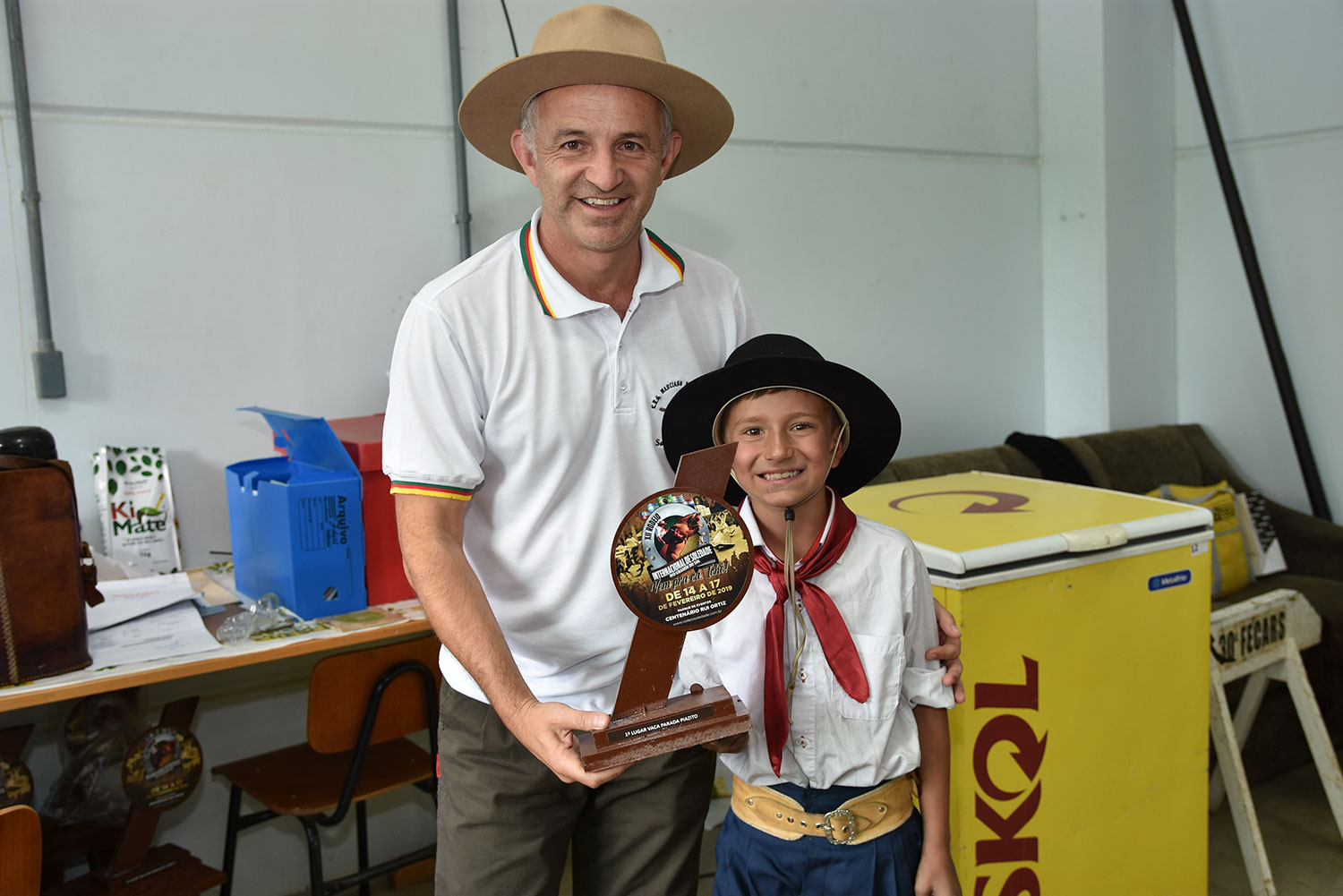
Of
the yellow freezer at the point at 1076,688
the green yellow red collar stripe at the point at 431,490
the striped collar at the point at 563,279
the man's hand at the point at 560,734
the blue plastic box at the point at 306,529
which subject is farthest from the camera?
the blue plastic box at the point at 306,529

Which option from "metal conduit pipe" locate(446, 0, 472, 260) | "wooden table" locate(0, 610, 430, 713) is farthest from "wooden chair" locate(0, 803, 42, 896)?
"metal conduit pipe" locate(446, 0, 472, 260)

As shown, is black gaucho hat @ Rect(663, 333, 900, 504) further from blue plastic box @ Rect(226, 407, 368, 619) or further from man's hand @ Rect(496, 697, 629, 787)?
blue plastic box @ Rect(226, 407, 368, 619)

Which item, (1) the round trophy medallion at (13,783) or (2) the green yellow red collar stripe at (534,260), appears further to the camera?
(1) the round trophy medallion at (13,783)

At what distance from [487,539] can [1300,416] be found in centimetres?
361

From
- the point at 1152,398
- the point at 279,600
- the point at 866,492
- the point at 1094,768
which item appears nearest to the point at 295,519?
the point at 279,600

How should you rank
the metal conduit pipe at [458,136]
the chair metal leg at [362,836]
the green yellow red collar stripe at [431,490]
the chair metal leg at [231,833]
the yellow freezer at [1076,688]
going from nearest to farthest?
1. the green yellow red collar stripe at [431,490]
2. the yellow freezer at [1076,688]
3. the chair metal leg at [231,833]
4. the chair metal leg at [362,836]
5. the metal conduit pipe at [458,136]

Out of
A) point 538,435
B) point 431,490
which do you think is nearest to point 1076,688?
point 538,435

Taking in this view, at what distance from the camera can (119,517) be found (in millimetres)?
2262

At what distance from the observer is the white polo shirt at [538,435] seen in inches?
49.0

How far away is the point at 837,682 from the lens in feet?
4.43

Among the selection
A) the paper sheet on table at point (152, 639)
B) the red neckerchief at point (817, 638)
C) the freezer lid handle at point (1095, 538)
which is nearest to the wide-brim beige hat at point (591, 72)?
the red neckerchief at point (817, 638)

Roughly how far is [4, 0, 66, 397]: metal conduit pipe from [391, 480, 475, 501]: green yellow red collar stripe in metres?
1.41

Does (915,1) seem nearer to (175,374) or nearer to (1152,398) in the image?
(1152,398)

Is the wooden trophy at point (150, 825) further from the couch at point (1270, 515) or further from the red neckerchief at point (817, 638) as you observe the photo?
the couch at point (1270, 515)
